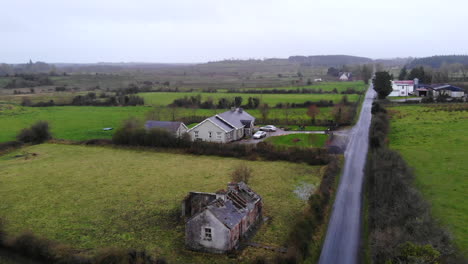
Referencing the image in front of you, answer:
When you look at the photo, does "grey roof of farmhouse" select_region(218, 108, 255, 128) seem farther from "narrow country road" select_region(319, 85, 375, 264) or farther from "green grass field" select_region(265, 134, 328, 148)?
"narrow country road" select_region(319, 85, 375, 264)

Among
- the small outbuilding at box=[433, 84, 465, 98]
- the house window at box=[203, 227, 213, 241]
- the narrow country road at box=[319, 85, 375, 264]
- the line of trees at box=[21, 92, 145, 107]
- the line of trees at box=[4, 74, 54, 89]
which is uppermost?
the line of trees at box=[4, 74, 54, 89]

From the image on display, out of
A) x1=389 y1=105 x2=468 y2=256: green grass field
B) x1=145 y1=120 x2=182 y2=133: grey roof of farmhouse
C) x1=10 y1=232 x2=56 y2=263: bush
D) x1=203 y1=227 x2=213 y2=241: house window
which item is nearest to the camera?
x1=203 y1=227 x2=213 y2=241: house window

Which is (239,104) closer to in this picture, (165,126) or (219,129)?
(219,129)

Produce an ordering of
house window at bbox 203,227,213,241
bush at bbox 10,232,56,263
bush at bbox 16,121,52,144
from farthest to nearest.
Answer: bush at bbox 16,121,52,144, bush at bbox 10,232,56,263, house window at bbox 203,227,213,241

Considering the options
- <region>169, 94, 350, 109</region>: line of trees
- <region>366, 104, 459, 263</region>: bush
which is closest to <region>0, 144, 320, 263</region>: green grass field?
<region>366, 104, 459, 263</region>: bush

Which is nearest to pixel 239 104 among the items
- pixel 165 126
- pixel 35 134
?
pixel 165 126

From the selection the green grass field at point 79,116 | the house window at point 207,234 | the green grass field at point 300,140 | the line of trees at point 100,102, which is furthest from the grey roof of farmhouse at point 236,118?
the line of trees at point 100,102
